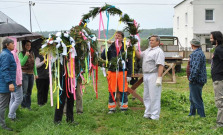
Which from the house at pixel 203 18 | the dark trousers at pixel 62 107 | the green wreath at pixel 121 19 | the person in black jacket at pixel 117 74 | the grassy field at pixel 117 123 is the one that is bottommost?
the grassy field at pixel 117 123

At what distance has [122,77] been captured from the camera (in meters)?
6.57

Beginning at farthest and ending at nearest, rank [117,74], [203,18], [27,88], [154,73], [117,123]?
[203,18] → [27,88] → [117,74] → [154,73] → [117,123]

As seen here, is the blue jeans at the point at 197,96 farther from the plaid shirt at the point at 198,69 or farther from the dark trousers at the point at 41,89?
the dark trousers at the point at 41,89

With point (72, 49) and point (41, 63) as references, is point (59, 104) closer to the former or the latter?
point (72, 49)

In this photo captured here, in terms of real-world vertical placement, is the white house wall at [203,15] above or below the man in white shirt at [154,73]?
above

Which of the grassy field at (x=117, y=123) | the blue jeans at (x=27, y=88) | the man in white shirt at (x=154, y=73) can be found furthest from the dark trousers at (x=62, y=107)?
the blue jeans at (x=27, y=88)

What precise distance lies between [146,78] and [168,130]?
1344 millimetres

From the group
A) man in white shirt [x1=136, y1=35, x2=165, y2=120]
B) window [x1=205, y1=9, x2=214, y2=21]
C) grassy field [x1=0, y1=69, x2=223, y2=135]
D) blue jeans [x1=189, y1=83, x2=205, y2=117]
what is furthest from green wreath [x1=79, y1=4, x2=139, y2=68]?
window [x1=205, y1=9, x2=214, y2=21]

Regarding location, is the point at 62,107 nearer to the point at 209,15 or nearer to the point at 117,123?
the point at 117,123

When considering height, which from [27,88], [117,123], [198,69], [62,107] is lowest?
[117,123]

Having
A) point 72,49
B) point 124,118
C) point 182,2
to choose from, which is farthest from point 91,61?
point 182,2

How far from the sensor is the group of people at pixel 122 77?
17.0 ft

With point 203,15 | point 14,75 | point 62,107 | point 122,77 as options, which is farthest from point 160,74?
point 203,15

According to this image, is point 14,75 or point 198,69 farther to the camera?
point 198,69
